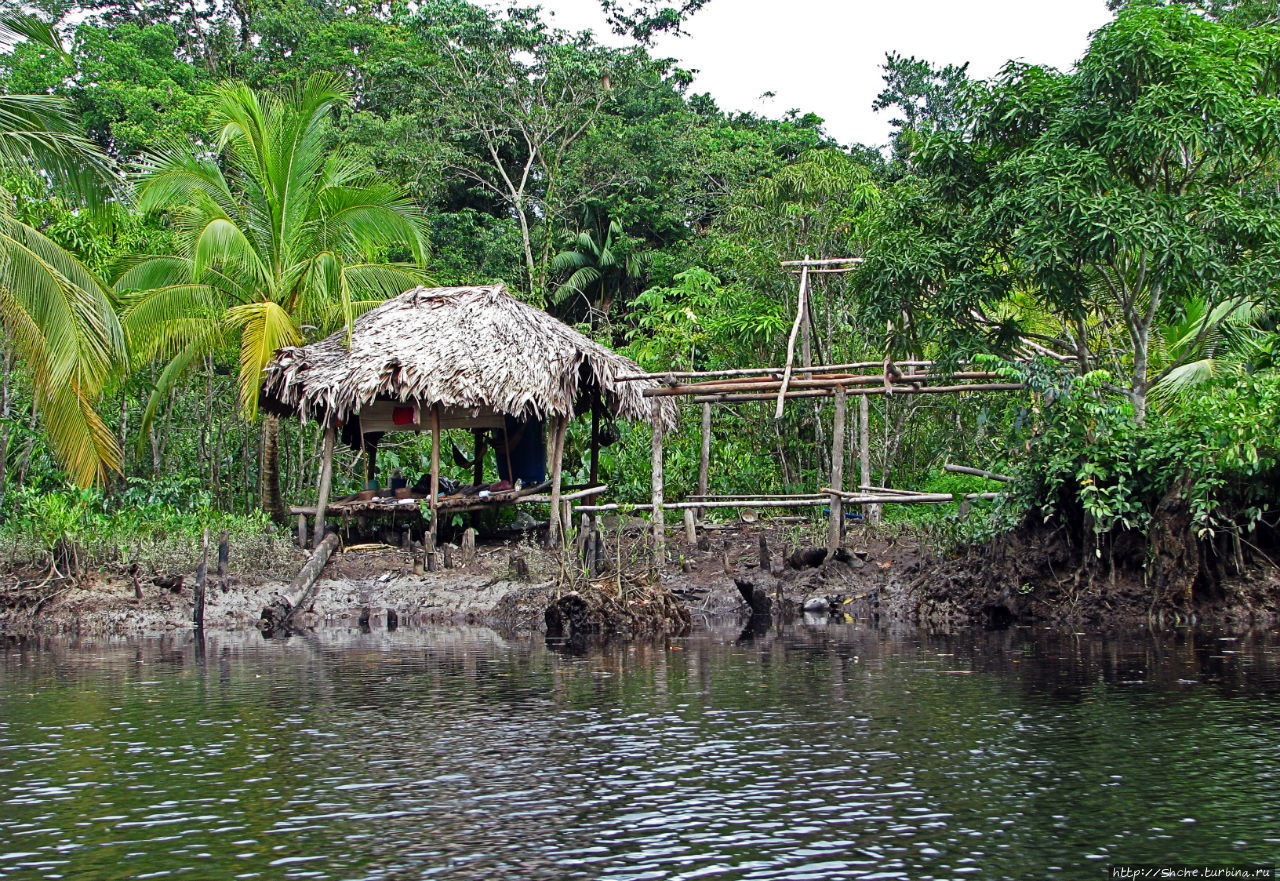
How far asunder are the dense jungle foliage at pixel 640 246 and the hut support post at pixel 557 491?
12.1ft

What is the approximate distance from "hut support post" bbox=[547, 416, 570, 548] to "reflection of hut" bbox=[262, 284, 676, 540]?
2 cm

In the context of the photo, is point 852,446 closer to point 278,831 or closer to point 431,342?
point 431,342

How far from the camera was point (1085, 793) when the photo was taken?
6.30 meters

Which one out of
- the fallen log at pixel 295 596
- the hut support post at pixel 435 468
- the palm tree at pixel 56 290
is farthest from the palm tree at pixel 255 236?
the palm tree at pixel 56 290

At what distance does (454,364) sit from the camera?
658 inches

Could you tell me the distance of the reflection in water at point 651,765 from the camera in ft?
17.9

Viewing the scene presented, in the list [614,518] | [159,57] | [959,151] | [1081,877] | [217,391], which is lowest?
[1081,877]

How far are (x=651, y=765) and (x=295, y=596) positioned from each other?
972 cm

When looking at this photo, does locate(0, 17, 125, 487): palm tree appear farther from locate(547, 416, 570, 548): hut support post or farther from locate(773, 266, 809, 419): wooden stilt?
locate(773, 266, 809, 419): wooden stilt

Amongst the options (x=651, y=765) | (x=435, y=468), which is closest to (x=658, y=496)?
(x=435, y=468)

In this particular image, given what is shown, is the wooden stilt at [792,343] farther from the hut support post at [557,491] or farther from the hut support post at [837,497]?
the hut support post at [557,491]

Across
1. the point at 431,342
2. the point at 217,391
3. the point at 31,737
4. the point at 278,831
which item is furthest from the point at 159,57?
the point at 278,831

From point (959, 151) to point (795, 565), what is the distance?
5.78m

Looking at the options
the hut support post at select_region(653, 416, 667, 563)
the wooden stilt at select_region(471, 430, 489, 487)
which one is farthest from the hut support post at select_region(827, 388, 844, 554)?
the wooden stilt at select_region(471, 430, 489, 487)
